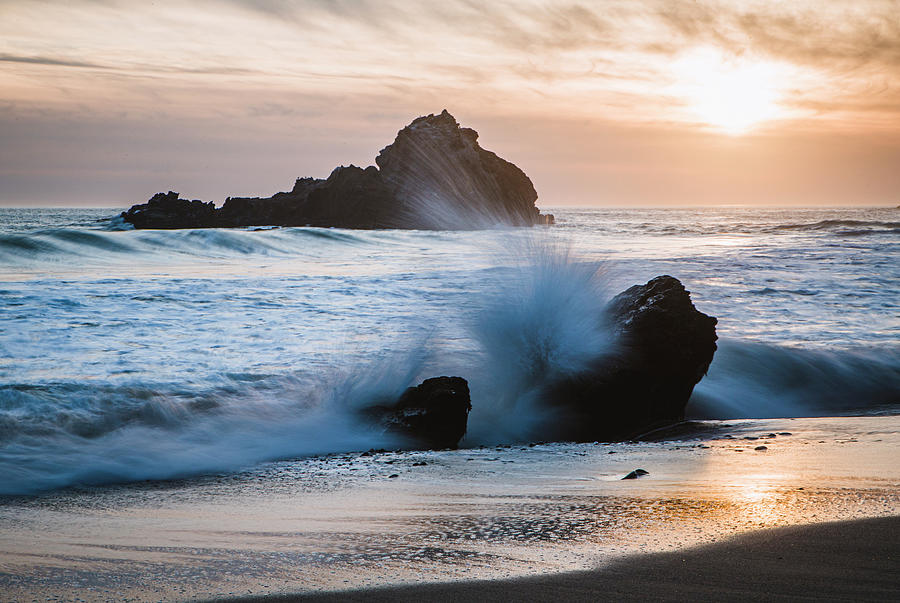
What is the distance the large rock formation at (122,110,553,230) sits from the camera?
65.8 m

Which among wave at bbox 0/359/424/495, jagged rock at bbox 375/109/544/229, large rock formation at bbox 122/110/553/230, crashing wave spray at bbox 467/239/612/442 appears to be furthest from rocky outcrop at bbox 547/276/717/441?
jagged rock at bbox 375/109/544/229

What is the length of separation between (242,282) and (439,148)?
56307mm

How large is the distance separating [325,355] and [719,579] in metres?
6.53

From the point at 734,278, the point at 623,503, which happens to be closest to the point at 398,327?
the point at 623,503

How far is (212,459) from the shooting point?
552cm

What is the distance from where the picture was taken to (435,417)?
614 cm

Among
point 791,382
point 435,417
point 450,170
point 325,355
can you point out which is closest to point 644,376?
point 435,417

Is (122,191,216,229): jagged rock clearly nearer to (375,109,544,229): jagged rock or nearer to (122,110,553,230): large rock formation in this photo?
(122,110,553,230): large rock formation

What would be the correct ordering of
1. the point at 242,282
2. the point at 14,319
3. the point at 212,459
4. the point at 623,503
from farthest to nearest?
1. the point at 242,282
2. the point at 14,319
3. the point at 212,459
4. the point at 623,503

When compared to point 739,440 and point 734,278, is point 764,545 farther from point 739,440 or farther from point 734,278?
point 734,278

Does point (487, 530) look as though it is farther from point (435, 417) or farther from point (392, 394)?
Answer: point (392, 394)

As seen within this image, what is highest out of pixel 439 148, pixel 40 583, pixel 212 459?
pixel 439 148

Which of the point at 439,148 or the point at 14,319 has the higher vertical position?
the point at 439,148

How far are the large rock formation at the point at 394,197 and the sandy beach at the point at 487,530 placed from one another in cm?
5797
